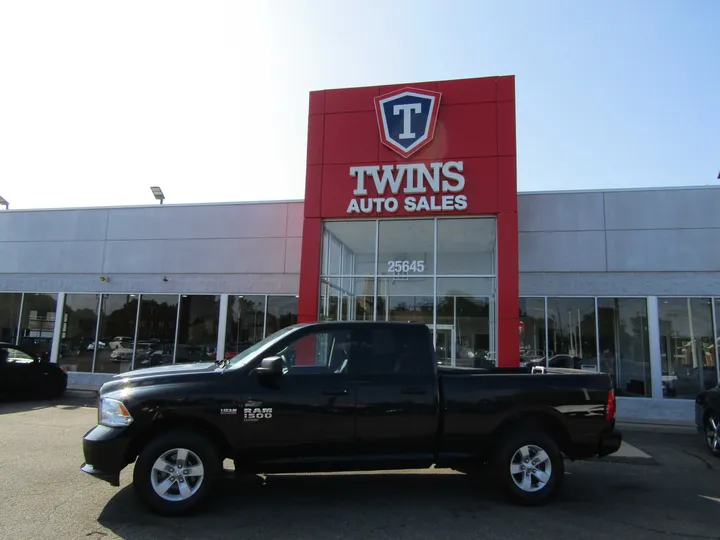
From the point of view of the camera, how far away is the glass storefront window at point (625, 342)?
1417 centimetres

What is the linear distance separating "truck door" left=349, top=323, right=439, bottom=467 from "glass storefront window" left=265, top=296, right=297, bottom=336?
10307mm

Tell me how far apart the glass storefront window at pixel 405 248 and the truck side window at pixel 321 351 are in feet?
25.3

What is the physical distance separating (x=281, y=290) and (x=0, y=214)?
11.3 metres

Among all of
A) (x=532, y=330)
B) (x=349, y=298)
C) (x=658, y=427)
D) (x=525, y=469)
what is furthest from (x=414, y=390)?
(x=532, y=330)

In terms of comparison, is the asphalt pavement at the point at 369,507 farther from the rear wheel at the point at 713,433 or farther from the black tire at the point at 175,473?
the rear wheel at the point at 713,433

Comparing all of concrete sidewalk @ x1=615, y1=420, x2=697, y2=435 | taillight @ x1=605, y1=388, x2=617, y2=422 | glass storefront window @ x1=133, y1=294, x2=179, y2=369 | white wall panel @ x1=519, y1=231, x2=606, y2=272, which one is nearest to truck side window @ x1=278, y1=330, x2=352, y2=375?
taillight @ x1=605, y1=388, x2=617, y2=422

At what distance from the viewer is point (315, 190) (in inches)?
524

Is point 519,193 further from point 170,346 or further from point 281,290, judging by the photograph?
point 170,346

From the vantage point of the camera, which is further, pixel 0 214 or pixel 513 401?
pixel 0 214

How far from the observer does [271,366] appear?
17.0 feet

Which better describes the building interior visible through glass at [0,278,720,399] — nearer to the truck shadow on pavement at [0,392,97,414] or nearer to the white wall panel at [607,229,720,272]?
the white wall panel at [607,229,720,272]

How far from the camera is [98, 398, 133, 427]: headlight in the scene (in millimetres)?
5113

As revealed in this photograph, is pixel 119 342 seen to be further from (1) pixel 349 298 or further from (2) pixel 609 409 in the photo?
(2) pixel 609 409

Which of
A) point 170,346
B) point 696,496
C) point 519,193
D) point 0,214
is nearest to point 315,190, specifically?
point 519,193
